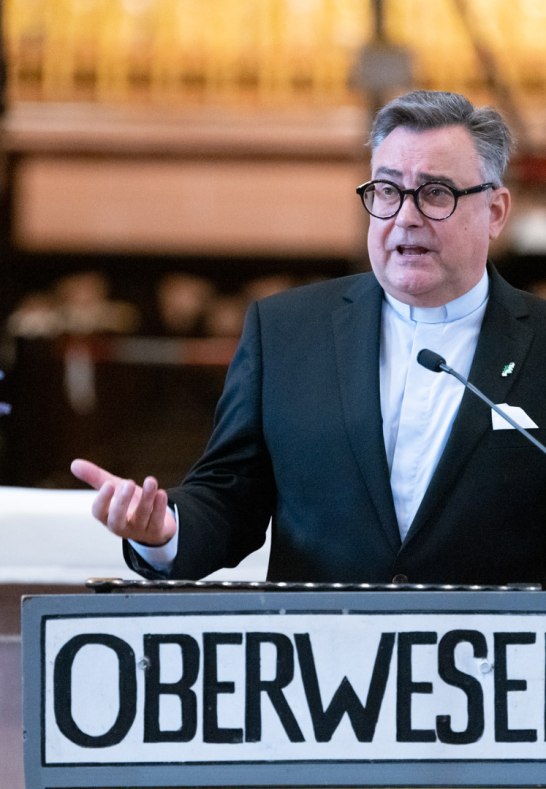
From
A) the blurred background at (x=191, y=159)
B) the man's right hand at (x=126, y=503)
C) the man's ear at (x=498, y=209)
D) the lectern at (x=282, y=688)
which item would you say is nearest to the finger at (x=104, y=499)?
the man's right hand at (x=126, y=503)

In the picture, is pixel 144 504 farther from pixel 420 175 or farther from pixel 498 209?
pixel 498 209

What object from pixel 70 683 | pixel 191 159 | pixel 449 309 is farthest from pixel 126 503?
pixel 191 159

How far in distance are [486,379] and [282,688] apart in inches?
23.2

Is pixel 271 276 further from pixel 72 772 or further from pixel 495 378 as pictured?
pixel 72 772

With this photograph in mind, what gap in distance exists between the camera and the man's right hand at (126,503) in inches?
49.3

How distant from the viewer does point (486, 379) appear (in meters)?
1.59

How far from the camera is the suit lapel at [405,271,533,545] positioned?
1.53m

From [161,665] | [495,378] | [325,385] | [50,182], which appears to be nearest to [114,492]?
[161,665]

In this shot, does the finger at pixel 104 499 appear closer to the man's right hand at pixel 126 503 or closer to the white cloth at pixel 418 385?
the man's right hand at pixel 126 503

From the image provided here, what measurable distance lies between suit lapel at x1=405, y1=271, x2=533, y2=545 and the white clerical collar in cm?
2

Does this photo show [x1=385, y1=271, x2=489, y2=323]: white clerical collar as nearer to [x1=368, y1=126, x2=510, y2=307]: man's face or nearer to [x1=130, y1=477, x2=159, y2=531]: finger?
[x1=368, y1=126, x2=510, y2=307]: man's face

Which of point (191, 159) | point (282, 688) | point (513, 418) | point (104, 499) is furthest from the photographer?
point (191, 159)

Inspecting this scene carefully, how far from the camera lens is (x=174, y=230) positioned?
6398 millimetres

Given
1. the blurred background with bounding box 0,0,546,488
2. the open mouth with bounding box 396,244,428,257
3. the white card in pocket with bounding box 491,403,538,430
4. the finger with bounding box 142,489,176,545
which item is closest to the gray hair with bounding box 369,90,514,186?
the open mouth with bounding box 396,244,428,257
